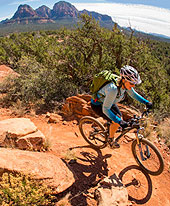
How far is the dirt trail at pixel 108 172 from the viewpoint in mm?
3205

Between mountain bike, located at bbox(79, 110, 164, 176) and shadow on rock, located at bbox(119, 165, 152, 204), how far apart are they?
171 mm

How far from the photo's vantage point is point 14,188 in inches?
98.6

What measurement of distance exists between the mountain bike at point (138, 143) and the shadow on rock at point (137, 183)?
0.17 m

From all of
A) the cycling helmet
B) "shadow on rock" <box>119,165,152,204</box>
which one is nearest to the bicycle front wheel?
"shadow on rock" <box>119,165,152,204</box>

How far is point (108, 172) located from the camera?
3.75 m

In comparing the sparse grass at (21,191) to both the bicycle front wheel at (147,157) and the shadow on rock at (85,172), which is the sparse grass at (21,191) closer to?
the shadow on rock at (85,172)

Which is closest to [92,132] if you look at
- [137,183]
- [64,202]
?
[137,183]

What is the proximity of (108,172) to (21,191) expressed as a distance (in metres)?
1.99

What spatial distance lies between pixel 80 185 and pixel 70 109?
3.58 meters

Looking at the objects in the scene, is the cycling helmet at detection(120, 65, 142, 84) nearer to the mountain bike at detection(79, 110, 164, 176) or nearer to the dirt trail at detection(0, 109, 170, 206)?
the mountain bike at detection(79, 110, 164, 176)

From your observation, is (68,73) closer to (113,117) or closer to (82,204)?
(113,117)

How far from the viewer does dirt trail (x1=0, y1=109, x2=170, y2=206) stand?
3205mm

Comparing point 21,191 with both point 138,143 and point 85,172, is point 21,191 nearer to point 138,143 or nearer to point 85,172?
point 85,172

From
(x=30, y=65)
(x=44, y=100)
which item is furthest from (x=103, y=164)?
(x=30, y=65)
